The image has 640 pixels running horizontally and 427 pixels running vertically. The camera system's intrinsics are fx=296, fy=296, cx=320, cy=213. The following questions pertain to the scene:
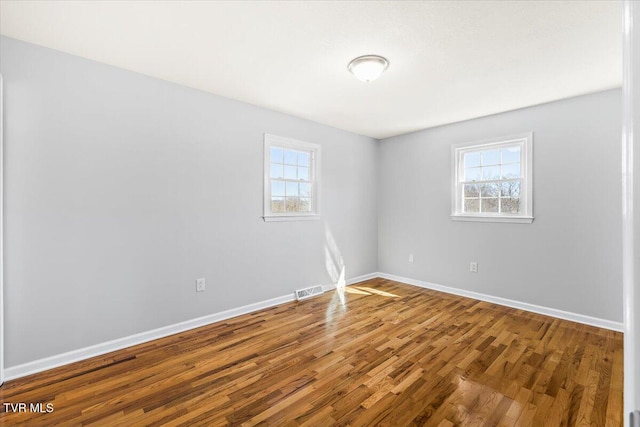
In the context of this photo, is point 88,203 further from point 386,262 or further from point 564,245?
point 564,245

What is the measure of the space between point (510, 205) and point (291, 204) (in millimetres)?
2856

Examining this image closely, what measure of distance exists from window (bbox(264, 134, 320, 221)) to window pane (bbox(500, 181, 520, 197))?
8.07 ft

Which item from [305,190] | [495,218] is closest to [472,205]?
[495,218]

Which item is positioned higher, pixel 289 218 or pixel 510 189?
pixel 510 189

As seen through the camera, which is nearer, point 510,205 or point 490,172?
point 510,205

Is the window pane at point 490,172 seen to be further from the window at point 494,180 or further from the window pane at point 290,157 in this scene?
the window pane at point 290,157

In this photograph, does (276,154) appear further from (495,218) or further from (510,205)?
(510,205)

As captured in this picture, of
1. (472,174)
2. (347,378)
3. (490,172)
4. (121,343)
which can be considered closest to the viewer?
(347,378)

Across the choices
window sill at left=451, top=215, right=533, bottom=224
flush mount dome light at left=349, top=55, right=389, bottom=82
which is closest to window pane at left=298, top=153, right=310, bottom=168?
flush mount dome light at left=349, top=55, right=389, bottom=82

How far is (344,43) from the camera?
7.44ft

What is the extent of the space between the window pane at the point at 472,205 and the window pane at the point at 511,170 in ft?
1.60

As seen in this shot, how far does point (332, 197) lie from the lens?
4539 millimetres

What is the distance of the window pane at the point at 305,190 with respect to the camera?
4.21 m

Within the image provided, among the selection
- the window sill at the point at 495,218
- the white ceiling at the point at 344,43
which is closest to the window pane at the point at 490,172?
the window sill at the point at 495,218
